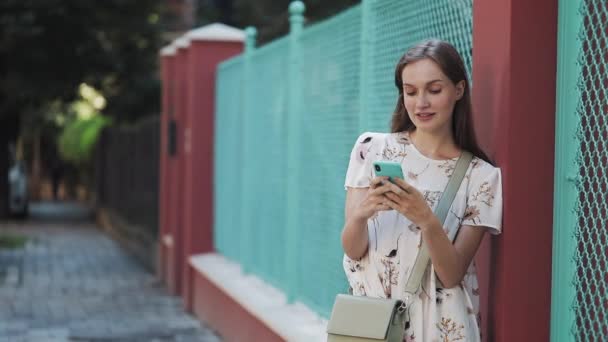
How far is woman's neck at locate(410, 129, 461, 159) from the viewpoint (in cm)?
357

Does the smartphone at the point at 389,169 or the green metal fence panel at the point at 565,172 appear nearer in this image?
the smartphone at the point at 389,169

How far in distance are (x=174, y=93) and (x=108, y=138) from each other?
34.5ft

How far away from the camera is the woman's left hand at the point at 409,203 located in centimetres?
318

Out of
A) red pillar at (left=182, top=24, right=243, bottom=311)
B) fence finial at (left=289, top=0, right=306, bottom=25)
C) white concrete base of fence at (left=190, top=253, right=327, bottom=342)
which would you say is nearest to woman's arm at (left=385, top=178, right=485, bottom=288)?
white concrete base of fence at (left=190, top=253, right=327, bottom=342)

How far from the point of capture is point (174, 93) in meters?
11.9

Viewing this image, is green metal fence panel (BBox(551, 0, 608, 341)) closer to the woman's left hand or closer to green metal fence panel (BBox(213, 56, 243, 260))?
the woman's left hand

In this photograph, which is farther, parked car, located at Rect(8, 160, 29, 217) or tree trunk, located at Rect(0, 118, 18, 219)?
parked car, located at Rect(8, 160, 29, 217)

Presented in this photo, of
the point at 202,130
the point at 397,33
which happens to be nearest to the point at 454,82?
the point at 397,33

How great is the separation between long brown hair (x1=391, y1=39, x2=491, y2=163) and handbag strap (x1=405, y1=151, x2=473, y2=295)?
93 mm

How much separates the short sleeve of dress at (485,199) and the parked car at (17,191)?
68.8ft

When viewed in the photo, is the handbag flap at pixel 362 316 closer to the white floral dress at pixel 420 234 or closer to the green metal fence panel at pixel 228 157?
the white floral dress at pixel 420 234

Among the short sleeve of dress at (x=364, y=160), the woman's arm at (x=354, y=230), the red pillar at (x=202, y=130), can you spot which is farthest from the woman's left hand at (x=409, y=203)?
the red pillar at (x=202, y=130)

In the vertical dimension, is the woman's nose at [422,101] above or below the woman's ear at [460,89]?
below

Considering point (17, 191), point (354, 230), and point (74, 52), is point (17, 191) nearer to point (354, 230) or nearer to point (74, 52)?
point (74, 52)
